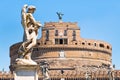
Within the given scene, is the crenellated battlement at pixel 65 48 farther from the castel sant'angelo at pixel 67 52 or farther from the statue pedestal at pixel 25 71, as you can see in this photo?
the statue pedestal at pixel 25 71

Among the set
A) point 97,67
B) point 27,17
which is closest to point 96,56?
point 97,67

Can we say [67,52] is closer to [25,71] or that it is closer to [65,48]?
[65,48]

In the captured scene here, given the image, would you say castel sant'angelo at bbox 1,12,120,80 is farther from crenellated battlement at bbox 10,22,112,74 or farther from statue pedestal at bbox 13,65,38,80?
statue pedestal at bbox 13,65,38,80

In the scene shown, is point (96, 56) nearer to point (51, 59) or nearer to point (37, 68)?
point (51, 59)

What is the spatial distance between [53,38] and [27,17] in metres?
123

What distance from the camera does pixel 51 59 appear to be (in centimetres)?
13775

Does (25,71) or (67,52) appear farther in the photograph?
(67,52)

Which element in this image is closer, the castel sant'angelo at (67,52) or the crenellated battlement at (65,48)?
the castel sant'angelo at (67,52)

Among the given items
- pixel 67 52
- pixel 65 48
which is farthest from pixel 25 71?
pixel 67 52

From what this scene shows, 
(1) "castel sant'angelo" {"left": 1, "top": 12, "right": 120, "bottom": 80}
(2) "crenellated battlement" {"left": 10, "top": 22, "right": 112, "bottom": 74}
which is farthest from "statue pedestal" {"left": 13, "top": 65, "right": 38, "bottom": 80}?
(2) "crenellated battlement" {"left": 10, "top": 22, "right": 112, "bottom": 74}

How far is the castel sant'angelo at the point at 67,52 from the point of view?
444 ft

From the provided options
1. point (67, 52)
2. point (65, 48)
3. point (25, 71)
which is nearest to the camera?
point (25, 71)

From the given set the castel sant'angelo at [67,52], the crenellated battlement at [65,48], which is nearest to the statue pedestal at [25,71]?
the castel sant'angelo at [67,52]

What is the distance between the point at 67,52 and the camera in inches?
5453
